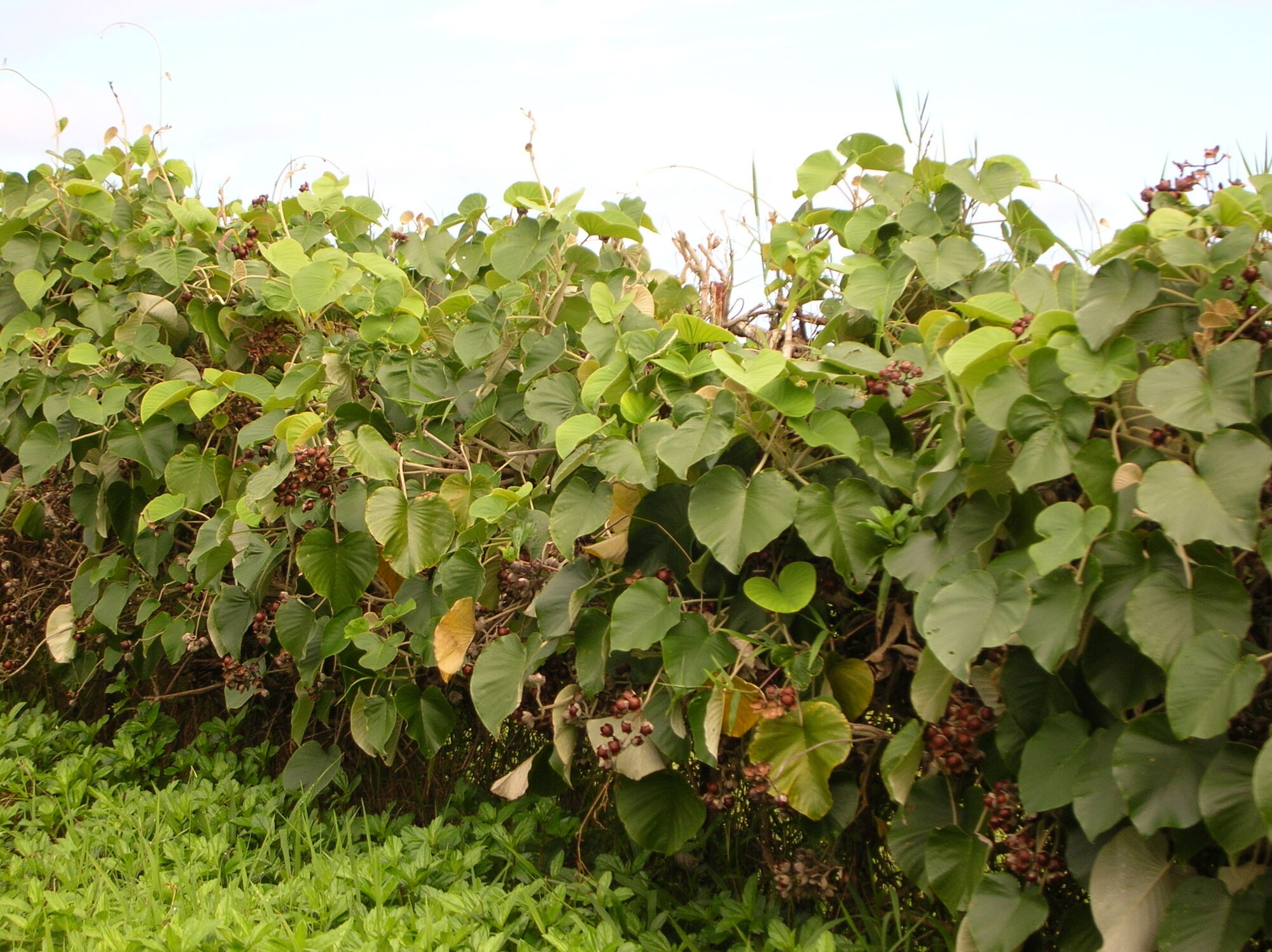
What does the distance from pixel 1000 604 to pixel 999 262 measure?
0.90 meters

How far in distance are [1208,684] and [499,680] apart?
1182 millimetres

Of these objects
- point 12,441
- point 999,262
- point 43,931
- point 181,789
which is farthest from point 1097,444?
point 12,441

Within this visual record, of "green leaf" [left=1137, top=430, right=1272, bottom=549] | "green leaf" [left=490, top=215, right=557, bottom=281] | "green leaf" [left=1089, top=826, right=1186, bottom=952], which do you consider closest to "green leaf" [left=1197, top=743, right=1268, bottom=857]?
"green leaf" [left=1089, top=826, right=1186, bottom=952]

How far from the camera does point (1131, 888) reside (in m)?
1.62

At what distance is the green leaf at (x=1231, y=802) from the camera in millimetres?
1482

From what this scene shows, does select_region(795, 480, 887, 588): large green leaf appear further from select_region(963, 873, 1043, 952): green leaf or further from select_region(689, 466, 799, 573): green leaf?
select_region(963, 873, 1043, 952): green leaf

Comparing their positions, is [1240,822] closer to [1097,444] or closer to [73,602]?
[1097,444]

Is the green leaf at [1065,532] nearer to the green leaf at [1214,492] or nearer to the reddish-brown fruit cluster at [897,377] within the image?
the green leaf at [1214,492]

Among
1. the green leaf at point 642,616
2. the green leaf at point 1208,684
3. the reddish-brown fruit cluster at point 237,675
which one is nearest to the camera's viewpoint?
the green leaf at point 1208,684

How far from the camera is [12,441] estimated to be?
3.42m

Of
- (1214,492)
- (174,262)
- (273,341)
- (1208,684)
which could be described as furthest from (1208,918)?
(174,262)

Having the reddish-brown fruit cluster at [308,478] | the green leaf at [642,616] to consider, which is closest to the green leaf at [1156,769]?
the green leaf at [642,616]

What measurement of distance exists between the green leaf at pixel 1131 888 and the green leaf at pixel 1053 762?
0.10 m

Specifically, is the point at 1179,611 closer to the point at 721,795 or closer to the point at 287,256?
the point at 721,795
